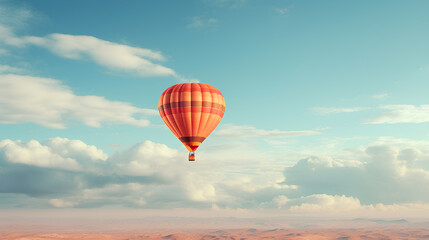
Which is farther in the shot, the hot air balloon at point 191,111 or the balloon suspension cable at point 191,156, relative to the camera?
the hot air balloon at point 191,111

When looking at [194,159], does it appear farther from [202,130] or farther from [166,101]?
[166,101]

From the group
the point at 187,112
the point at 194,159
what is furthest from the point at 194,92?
the point at 194,159

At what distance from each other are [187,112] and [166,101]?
17.0 feet

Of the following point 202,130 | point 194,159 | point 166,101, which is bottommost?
point 194,159

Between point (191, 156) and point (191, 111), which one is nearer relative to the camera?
point (191, 156)

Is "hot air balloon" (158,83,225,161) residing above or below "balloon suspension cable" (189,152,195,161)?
above

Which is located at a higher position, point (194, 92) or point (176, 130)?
point (194, 92)

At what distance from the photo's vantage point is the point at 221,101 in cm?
7919

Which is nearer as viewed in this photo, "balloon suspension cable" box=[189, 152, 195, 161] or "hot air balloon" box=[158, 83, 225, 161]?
"balloon suspension cable" box=[189, 152, 195, 161]

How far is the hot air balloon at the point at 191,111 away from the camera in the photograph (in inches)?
2960

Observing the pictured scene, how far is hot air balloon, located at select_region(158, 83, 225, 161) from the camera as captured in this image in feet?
247

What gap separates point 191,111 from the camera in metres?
75.1

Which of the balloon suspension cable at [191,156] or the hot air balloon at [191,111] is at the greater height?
the hot air balloon at [191,111]

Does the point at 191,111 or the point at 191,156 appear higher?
the point at 191,111
